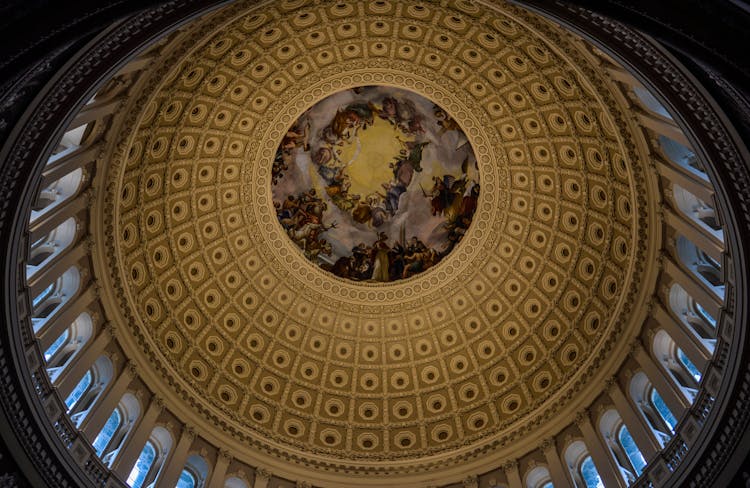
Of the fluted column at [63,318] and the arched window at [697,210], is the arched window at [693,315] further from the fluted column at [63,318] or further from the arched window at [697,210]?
the fluted column at [63,318]

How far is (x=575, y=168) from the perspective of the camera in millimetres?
25469

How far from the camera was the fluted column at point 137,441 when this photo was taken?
19000 mm

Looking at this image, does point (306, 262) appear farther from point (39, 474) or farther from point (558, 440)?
point (39, 474)

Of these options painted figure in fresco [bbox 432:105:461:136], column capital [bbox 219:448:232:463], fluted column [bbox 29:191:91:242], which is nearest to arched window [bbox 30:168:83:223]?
fluted column [bbox 29:191:91:242]

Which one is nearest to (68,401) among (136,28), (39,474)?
(39,474)

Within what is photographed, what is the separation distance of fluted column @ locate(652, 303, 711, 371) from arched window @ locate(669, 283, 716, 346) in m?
0.14

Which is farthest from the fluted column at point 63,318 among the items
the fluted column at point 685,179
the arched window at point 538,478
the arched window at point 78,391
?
the fluted column at point 685,179

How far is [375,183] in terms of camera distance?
32.5 metres

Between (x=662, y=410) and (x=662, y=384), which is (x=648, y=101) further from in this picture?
(x=662, y=410)

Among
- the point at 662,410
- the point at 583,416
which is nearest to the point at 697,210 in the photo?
the point at 662,410

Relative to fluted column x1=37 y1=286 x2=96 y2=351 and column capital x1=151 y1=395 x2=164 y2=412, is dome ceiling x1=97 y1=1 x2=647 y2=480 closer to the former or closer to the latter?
column capital x1=151 y1=395 x2=164 y2=412

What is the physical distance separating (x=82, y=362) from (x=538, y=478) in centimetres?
1493

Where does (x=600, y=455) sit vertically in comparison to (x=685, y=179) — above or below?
below

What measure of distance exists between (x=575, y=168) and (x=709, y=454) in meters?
12.6
